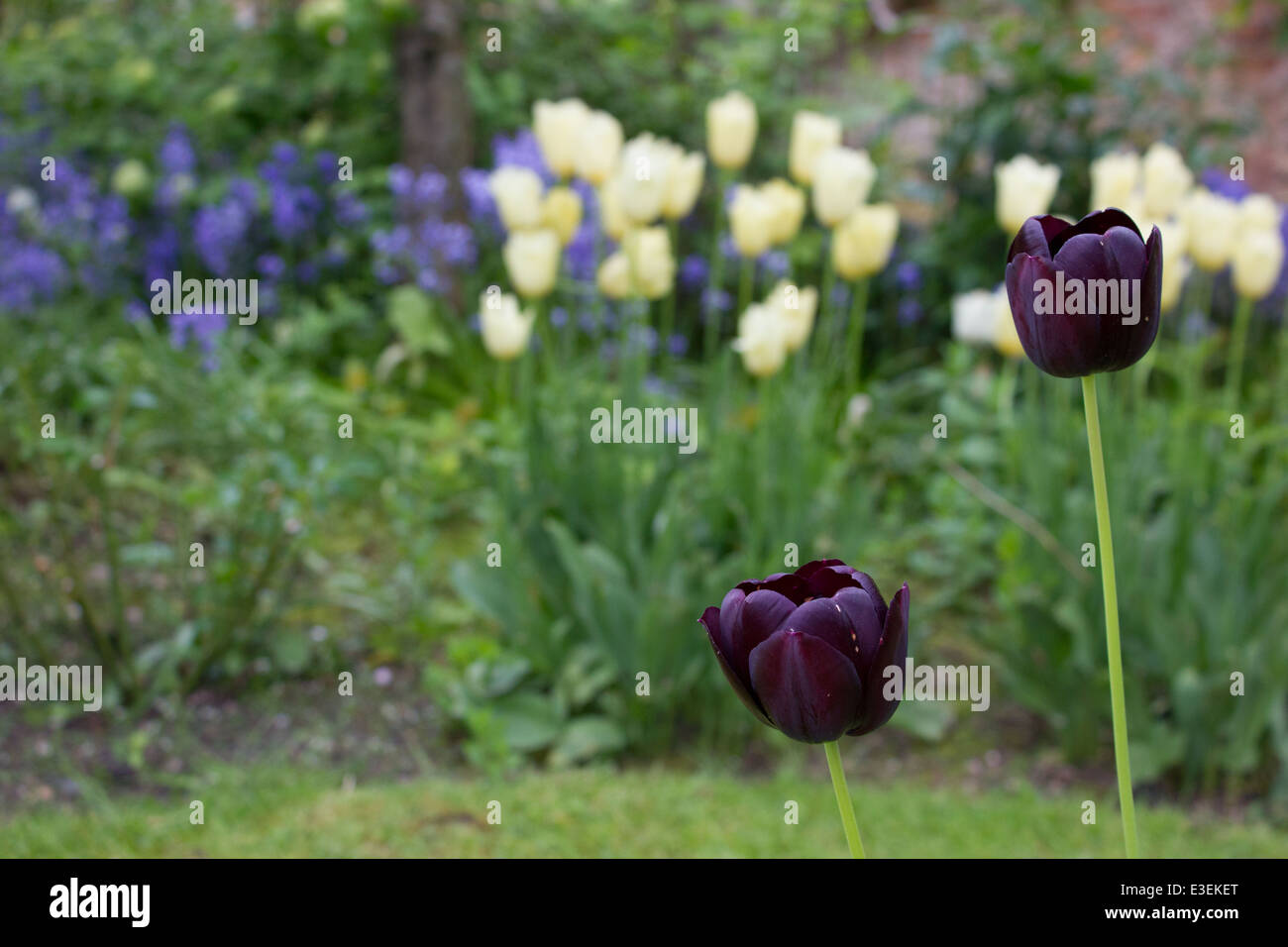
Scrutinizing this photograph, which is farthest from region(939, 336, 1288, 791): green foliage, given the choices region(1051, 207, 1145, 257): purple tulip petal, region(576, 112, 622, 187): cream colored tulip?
region(1051, 207, 1145, 257): purple tulip petal

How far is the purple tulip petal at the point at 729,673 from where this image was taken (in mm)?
705

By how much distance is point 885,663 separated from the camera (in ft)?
2.22

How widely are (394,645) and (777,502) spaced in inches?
36.8

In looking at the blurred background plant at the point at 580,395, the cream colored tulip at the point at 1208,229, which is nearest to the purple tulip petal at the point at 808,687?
the blurred background plant at the point at 580,395

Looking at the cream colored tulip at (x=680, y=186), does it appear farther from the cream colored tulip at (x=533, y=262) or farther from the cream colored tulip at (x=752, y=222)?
the cream colored tulip at (x=533, y=262)

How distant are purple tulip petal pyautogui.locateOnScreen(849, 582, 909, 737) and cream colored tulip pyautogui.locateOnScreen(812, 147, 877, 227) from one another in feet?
6.02

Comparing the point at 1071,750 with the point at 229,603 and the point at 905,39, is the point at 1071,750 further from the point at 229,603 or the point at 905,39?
the point at 905,39

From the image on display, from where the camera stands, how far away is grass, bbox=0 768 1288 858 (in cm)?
203

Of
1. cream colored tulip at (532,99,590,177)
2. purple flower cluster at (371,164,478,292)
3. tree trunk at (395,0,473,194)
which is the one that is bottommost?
cream colored tulip at (532,99,590,177)

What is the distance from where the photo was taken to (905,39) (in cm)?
713

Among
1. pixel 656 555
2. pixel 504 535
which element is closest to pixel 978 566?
pixel 656 555

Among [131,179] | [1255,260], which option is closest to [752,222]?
[1255,260]

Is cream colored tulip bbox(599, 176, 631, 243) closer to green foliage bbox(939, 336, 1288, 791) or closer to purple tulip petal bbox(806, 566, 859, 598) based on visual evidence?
green foliage bbox(939, 336, 1288, 791)

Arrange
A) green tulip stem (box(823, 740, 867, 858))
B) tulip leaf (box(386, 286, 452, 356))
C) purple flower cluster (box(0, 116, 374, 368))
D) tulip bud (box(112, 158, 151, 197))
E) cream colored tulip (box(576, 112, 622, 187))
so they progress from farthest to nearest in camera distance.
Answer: tulip bud (box(112, 158, 151, 197)), purple flower cluster (box(0, 116, 374, 368)), tulip leaf (box(386, 286, 452, 356)), cream colored tulip (box(576, 112, 622, 187)), green tulip stem (box(823, 740, 867, 858))
